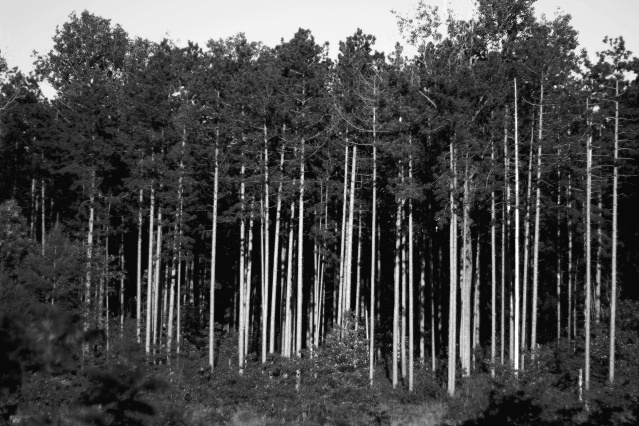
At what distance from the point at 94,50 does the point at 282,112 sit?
29507 mm

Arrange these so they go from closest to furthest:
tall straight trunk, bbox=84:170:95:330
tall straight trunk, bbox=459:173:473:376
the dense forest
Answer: the dense forest < tall straight trunk, bbox=459:173:473:376 < tall straight trunk, bbox=84:170:95:330

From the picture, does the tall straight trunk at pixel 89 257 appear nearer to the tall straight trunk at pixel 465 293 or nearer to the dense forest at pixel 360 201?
the dense forest at pixel 360 201

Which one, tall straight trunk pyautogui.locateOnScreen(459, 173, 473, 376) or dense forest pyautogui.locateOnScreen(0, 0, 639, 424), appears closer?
dense forest pyautogui.locateOnScreen(0, 0, 639, 424)

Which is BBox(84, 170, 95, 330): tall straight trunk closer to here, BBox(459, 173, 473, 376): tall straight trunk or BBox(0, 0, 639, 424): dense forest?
BBox(0, 0, 639, 424): dense forest

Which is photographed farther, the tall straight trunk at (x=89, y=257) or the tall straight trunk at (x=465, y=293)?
the tall straight trunk at (x=89, y=257)

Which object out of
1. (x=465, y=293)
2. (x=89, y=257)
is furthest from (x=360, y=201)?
(x=89, y=257)

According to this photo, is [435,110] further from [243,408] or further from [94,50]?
[94,50]

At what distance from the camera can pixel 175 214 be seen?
1160 inches

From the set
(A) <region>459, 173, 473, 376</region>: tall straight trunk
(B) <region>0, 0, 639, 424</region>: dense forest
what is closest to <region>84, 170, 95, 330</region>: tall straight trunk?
(B) <region>0, 0, 639, 424</region>: dense forest

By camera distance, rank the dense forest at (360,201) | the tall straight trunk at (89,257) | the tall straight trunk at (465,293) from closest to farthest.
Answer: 1. the dense forest at (360,201)
2. the tall straight trunk at (465,293)
3. the tall straight trunk at (89,257)

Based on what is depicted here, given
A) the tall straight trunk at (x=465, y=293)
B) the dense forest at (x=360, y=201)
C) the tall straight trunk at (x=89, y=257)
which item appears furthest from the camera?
the tall straight trunk at (x=89, y=257)

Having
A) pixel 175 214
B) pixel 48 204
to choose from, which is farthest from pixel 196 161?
pixel 48 204

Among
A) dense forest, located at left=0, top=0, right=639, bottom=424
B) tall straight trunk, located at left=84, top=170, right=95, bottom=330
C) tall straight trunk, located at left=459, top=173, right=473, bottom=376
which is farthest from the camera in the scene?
tall straight trunk, located at left=84, top=170, right=95, bottom=330

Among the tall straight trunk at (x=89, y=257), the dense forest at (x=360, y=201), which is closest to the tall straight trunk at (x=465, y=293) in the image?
the dense forest at (x=360, y=201)
